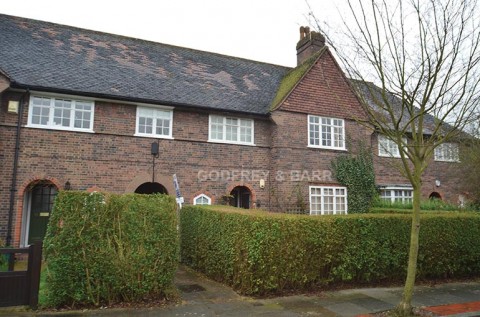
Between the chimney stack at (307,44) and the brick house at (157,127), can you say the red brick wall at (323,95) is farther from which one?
the chimney stack at (307,44)

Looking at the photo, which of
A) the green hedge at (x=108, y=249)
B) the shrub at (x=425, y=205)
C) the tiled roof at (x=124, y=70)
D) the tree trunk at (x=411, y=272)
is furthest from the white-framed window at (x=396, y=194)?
the green hedge at (x=108, y=249)

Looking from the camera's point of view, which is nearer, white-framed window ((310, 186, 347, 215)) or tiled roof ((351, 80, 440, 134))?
tiled roof ((351, 80, 440, 134))

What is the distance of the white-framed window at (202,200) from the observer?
1401cm

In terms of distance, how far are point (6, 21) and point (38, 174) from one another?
8.34 metres

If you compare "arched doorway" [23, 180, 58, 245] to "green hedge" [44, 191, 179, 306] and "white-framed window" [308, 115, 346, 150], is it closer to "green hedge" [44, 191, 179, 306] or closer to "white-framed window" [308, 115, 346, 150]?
"green hedge" [44, 191, 179, 306]

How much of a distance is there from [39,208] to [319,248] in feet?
35.5

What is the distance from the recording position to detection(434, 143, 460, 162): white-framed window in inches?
767

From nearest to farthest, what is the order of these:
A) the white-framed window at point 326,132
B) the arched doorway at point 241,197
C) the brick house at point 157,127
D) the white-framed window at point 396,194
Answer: the brick house at point 157,127 < the arched doorway at point 241,197 < the white-framed window at point 326,132 < the white-framed window at point 396,194

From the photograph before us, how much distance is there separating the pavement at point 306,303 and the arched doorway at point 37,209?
7422 millimetres

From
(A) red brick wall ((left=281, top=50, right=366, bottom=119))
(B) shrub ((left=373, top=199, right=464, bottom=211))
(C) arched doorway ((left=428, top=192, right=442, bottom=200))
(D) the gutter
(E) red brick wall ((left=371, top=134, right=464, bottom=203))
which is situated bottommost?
(B) shrub ((left=373, top=199, right=464, bottom=211))

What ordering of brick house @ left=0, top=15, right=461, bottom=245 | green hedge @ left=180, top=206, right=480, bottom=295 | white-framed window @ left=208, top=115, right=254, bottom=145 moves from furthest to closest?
1. white-framed window @ left=208, top=115, right=254, bottom=145
2. brick house @ left=0, top=15, right=461, bottom=245
3. green hedge @ left=180, top=206, right=480, bottom=295

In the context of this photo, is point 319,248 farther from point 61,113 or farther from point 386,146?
point 386,146

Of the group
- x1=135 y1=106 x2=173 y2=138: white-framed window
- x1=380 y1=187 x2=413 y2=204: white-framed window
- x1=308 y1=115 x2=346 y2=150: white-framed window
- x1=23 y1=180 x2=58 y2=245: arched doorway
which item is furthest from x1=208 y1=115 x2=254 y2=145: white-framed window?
x1=380 y1=187 x2=413 y2=204: white-framed window

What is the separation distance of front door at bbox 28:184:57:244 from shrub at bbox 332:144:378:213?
1226 centimetres
